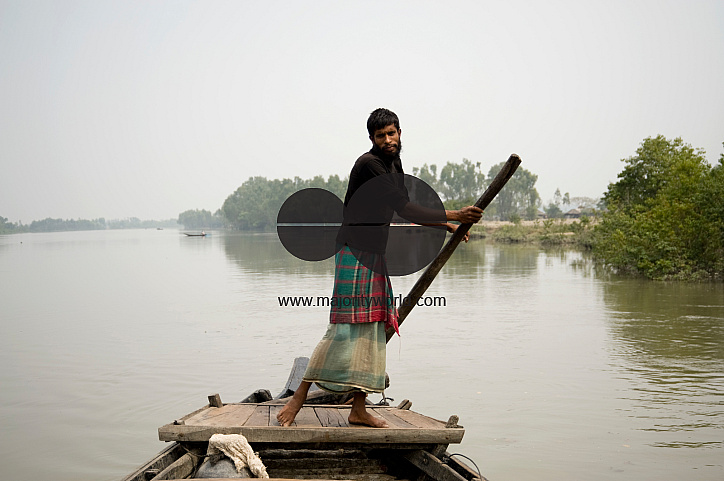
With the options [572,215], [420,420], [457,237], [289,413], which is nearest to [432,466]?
[420,420]

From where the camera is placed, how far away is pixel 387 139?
10.2ft

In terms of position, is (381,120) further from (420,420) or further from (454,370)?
(454,370)

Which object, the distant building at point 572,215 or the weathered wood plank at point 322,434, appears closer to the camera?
the weathered wood plank at point 322,434

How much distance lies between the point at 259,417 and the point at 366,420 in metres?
0.55

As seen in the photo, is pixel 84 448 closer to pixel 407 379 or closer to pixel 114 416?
pixel 114 416

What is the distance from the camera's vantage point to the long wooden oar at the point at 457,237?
3121mm

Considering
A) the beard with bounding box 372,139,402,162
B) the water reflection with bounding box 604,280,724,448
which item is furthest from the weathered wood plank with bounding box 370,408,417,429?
the water reflection with bounding box 604,280,724,448

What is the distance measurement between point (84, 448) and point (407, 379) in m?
3.31

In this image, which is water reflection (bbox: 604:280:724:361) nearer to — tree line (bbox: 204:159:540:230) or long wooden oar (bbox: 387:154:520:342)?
long wooden oar (bbox: 387:154:520:342)

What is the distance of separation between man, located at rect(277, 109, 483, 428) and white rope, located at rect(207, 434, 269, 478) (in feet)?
1.01

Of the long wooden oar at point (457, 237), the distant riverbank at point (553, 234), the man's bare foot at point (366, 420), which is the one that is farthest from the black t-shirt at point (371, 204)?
the distant riverbank at point (553, 234)

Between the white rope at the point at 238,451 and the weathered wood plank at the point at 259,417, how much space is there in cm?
24

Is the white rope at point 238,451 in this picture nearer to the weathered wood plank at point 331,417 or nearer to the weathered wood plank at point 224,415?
the weathered wood plank at point 224,415

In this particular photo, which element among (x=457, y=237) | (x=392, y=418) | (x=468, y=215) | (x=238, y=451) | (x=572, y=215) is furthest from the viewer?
(x=572, y=215)
